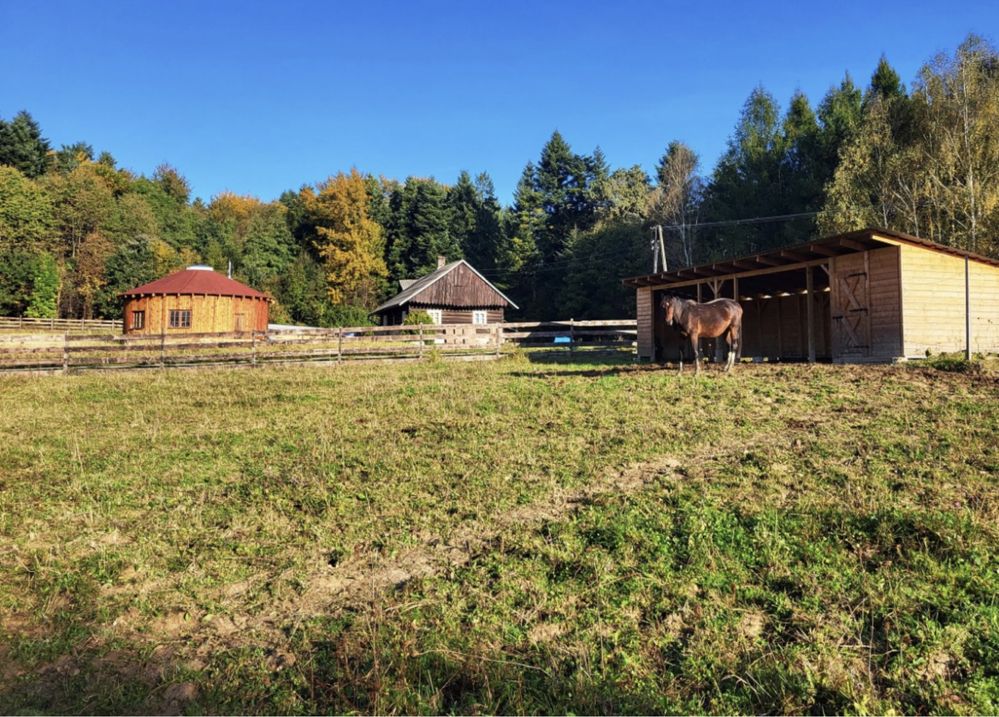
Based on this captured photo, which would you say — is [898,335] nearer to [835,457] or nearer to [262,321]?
[835,457]

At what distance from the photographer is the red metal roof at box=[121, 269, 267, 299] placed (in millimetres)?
34375

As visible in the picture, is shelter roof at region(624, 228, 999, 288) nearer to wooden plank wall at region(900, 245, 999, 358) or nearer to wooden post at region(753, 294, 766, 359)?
wooden plank wall at region(900, 245, 999, 358)

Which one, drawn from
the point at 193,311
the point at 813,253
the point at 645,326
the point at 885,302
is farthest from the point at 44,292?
the point at 885,302

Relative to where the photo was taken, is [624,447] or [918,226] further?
[918,226]

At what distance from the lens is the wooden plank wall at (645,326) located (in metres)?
21.5

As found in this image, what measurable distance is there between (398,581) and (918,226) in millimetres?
32581

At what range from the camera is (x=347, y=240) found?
61.9 meters

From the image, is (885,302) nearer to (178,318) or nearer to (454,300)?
(454,300)

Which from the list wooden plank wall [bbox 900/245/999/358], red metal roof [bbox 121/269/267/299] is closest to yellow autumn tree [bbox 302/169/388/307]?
red metal roof [bbox 121/269/267/299]

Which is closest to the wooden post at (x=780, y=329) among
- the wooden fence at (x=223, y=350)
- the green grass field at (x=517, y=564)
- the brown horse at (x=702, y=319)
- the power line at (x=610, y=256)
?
the wooden fence at (x=223, y=350)

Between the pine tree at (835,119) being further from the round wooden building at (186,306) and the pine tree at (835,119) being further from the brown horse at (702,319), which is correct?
the round wooden building at (186,306)

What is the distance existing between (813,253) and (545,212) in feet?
167

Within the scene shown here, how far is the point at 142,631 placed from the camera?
431cm

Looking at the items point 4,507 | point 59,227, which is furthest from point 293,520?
point 59,227
